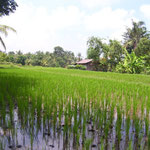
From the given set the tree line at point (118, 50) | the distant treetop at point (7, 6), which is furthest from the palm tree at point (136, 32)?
the distant treetop at point (7, 6)

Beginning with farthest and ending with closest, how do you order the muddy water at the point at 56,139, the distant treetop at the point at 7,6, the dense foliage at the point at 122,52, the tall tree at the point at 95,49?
the tall tree at the point at 95,49
the dense foliage at the point at 122,52
the distant treetop at the point at 7,6
the muddy water at the point at 56,139

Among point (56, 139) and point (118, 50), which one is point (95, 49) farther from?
point (56, 139)

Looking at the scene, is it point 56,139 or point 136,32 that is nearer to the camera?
point 56,139

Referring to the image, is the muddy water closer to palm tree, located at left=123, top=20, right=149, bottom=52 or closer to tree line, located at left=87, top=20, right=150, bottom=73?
tree line, located at left=87, top=20, right=150, bottom=73

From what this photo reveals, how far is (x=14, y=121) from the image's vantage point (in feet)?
7.79

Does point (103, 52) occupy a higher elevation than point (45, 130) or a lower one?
higher

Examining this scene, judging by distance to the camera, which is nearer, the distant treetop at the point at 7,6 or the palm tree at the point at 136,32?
the distant treetop at the point at 7,6

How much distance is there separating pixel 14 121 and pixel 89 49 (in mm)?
21543

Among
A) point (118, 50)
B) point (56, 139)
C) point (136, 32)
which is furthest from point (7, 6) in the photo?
point (136, 32)

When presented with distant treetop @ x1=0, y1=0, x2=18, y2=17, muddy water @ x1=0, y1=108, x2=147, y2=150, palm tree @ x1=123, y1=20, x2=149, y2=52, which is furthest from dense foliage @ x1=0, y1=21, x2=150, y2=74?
muddy water @ x1=0, y1=108, x2=147, y2=150

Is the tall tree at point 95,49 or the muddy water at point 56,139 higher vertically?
the tall tree at point 95,49

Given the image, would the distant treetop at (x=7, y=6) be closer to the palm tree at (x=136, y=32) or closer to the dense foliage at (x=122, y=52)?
the dense foliage at (x=122, y=52)

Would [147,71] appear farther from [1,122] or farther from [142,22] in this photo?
[1,122]

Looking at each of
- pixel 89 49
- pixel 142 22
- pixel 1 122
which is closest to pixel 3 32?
pixel 89 49
